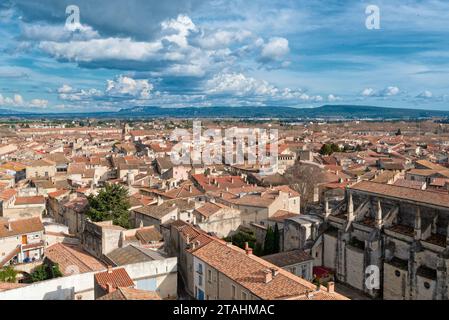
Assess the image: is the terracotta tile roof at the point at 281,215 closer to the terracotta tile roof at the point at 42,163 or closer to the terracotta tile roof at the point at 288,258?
the terracotta tile roof at the point at 288,258

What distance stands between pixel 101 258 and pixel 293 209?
23.7 meters

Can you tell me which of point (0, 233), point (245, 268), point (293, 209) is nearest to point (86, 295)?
point (245, 268)

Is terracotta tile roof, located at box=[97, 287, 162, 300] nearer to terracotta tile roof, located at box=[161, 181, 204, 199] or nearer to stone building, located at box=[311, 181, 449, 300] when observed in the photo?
stone building, located at box=[311, 181, 449, 300]

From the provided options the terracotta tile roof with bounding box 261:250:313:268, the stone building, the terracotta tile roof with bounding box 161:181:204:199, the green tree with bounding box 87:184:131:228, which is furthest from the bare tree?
the green tree with bounding box 87:184:131:228

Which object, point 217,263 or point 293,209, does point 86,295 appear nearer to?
point 217,263

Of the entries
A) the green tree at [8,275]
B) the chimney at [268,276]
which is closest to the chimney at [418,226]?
the chimney at [268,276]

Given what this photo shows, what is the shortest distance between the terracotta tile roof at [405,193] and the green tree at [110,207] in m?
20.7

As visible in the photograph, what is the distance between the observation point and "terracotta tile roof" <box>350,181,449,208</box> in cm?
2897

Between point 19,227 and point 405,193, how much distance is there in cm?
2979

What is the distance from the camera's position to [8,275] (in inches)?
1196

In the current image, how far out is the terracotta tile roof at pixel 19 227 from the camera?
1348 inches

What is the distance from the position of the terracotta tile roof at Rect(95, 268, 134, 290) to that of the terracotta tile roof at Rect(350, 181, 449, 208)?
19440 mm

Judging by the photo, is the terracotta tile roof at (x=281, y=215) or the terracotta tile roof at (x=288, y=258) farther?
the terracotta tile roof at (x=281, y=215)

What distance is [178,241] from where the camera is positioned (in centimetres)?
3145
